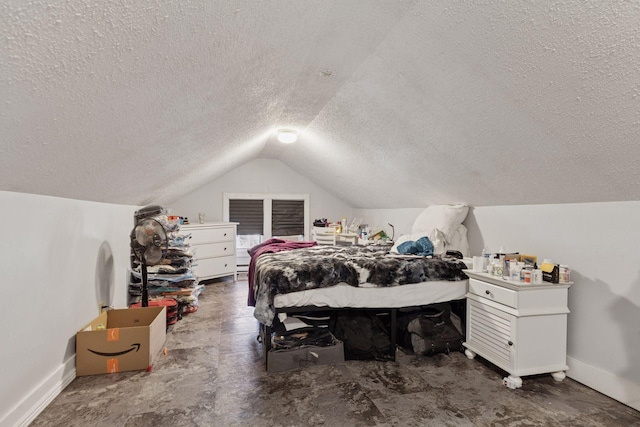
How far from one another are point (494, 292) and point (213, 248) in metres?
3.95

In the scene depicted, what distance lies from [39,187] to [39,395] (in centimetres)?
119

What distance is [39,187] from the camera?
177 centimetres

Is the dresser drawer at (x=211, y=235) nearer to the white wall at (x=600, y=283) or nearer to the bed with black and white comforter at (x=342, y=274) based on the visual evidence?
the bed with black and white comforter at (x=342, y=274)

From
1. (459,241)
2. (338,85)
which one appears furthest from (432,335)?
(338,85)

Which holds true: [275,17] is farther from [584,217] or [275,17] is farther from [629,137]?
[584,217]

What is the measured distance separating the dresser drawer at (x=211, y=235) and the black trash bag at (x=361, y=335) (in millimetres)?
2925

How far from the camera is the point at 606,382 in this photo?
6.86ft

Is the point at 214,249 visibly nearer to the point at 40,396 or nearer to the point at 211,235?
the point at 211,235

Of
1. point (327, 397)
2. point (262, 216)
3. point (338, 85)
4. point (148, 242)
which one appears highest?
point (338, 85)

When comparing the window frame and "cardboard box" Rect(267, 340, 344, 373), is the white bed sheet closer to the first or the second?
"cardboard box" Rect(267, 340, 344, 373)

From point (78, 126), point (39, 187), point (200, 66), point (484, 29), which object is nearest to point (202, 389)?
point (39, 187)

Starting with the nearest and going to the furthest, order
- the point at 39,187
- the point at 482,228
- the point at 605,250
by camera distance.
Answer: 1. the point at 39,187
2. the point at 605,250
3. the point at 482,228

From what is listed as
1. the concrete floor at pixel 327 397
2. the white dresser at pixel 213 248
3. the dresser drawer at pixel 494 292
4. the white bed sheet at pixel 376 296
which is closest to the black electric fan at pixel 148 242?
the concrete floor at pixel 327 397

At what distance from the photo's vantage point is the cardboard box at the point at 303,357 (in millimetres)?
2383
